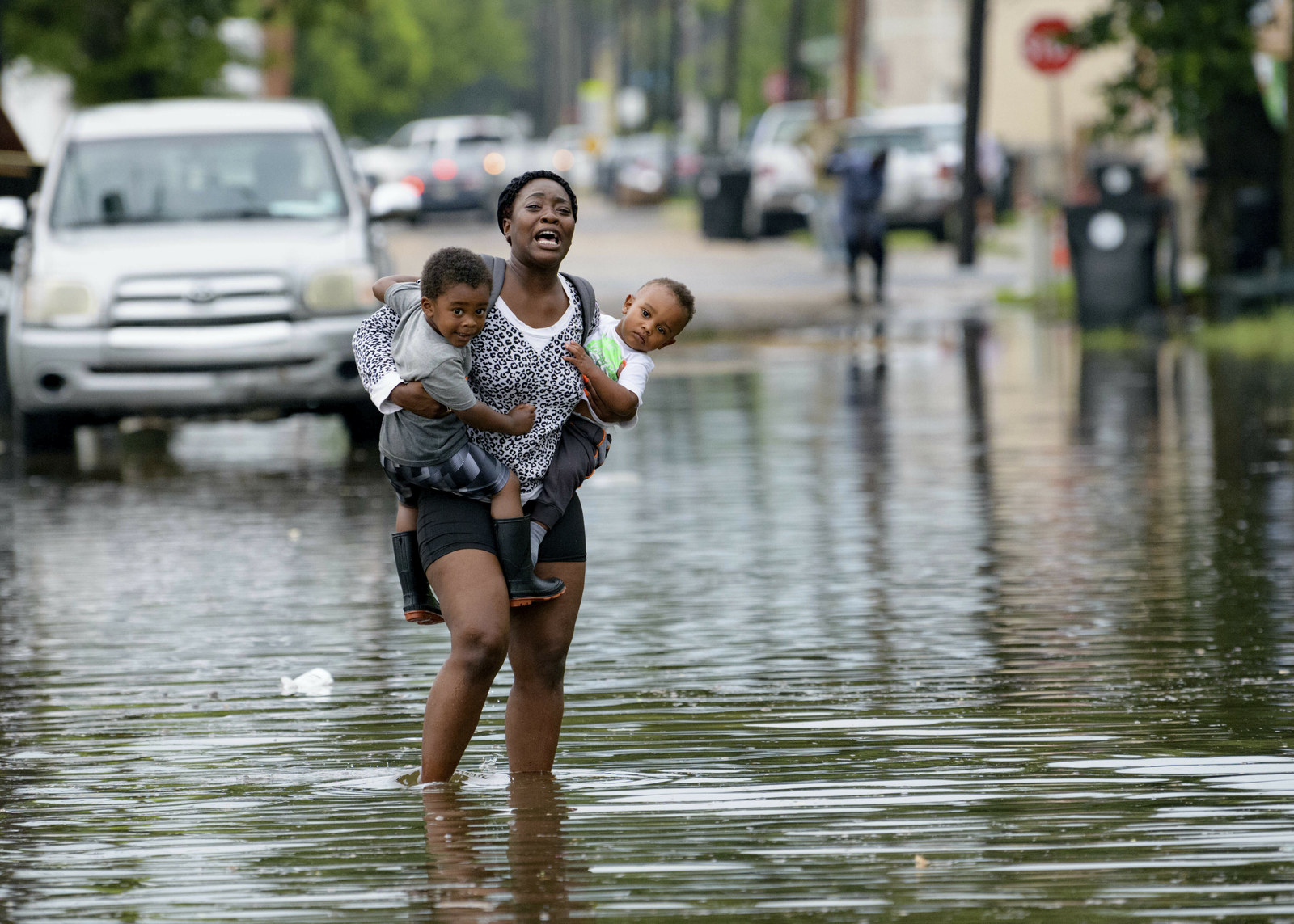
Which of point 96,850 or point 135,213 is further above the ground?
point 135,213

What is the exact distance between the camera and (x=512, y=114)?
5153 inches

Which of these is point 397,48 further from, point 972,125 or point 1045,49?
point 1045,49

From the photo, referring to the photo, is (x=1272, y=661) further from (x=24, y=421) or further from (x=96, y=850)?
(x=24, y=421)

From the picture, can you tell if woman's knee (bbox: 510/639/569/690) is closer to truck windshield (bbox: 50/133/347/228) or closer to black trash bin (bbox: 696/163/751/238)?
truck windshield (bbox: 50/133/347/228)

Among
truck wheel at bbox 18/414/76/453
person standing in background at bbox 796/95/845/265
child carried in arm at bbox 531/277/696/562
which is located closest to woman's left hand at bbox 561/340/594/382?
child carried in arm at bbox 531/277/696/562

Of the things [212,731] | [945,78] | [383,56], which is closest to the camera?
[212,731]

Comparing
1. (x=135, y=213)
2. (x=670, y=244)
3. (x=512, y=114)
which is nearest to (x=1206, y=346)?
(x=135, y=213)

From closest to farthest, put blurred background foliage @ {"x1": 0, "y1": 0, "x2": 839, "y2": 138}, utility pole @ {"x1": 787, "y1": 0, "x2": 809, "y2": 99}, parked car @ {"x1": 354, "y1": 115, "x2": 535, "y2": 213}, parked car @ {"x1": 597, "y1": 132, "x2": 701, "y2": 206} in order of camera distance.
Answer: blurred background foliage @ {"x1": 0, "y1": 0, "x2": 839, "y2": 138}
parked car @ {"x1": 354, "y1": 115, "x2": 535, "y2": 213}
utility pole @ {"x1": 787, "y1": 0, "x2": 809, "y2": 99}
parked car @ {"x1": 597, "y1": 132, "x2": 701, "y2": 206}

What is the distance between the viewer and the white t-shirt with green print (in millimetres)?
5758

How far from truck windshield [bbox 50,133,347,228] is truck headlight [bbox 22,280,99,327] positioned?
652 millimetres

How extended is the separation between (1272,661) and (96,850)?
356 cm

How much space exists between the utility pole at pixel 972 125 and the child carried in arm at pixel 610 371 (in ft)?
84.6

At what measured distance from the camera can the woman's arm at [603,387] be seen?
5719 millimetres

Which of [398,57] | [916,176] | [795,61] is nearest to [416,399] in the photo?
[916,176]
